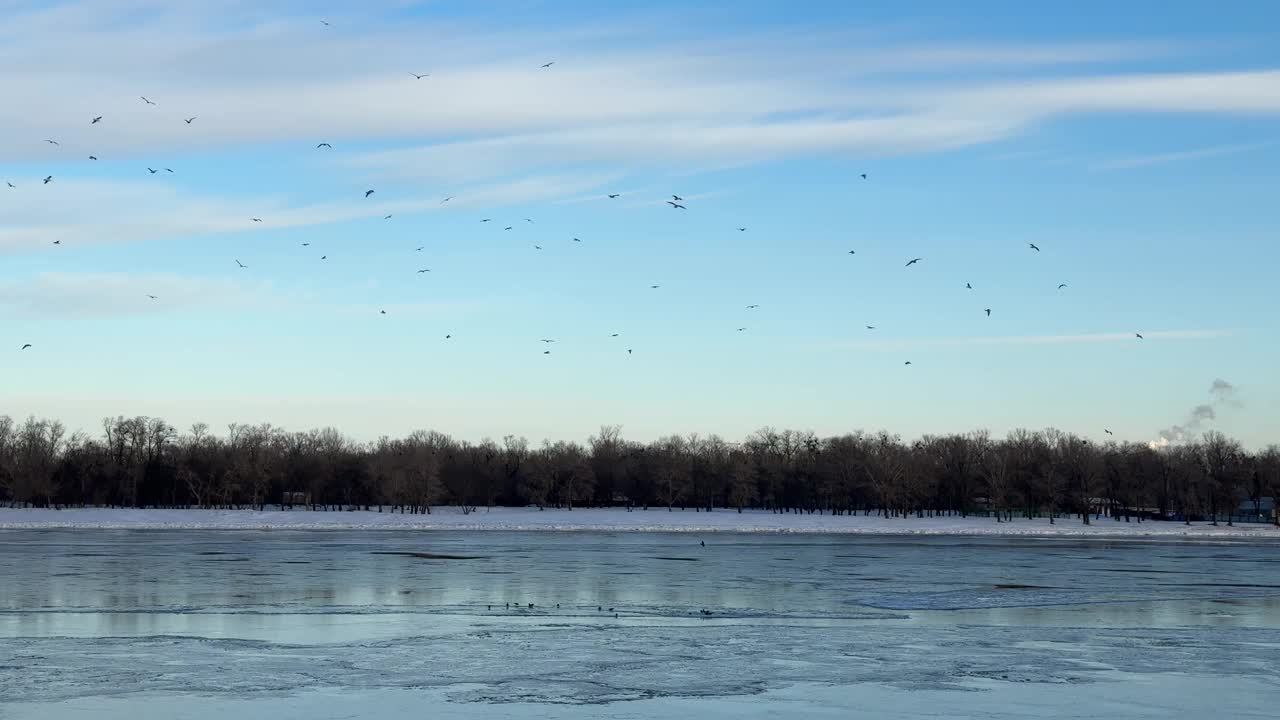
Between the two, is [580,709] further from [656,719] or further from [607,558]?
[607,558]

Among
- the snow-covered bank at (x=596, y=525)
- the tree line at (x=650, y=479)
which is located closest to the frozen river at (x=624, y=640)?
the snow-covered bank at (x=596, y=525)

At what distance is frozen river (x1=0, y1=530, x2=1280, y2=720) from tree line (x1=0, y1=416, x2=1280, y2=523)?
310 feet

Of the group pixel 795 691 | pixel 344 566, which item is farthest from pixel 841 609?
pixel 344 566

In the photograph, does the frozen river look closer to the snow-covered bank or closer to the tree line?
the snow-covered bank

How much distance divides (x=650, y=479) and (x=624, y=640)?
156 metres

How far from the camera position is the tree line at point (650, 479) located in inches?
5743

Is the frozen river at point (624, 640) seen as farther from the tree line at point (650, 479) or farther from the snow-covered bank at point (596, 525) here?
the tree line at point (650, 479)

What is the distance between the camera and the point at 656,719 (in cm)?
1700

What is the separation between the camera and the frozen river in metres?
18.3

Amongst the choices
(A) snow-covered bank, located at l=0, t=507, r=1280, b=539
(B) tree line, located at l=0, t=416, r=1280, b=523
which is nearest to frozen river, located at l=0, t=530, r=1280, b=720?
(A) snow-covered bank, located at l=0, t=507, r=1280, b=539

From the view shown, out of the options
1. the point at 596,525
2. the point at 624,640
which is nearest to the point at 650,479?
the point at 596,525

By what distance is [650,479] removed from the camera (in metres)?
181

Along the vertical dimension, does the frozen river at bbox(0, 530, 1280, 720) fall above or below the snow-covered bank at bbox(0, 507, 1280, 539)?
below

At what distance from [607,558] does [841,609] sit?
23449 millimetres
